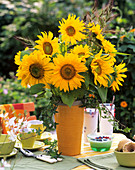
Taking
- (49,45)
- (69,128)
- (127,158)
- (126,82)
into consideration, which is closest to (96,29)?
(49,45)

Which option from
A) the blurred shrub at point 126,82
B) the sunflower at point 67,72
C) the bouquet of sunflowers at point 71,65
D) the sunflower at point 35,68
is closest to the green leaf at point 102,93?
the bouquet of sunflowers at point 71,65

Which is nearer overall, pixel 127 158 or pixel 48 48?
pixel 127 158

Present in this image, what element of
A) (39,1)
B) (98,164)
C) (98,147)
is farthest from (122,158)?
(39,1)

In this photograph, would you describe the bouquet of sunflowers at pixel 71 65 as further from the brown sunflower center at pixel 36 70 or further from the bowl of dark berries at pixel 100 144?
the bowl of dark berries at pixel 100 144

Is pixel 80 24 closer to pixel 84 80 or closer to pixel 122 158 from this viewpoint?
pixel 84 80

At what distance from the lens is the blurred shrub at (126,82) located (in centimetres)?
226

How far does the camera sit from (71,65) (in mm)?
1144

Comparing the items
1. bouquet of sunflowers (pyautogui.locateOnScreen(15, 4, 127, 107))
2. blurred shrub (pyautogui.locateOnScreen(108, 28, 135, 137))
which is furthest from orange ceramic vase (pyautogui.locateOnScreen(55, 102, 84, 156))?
blurred shrub (pyautogui.locateOnScreen(108, 28, 135, 137))

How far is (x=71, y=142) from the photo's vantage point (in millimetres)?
1289

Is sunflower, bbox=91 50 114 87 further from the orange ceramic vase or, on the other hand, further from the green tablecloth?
the green tablecloth

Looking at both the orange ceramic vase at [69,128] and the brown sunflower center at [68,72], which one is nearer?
the brown sunflower center at [68,72]

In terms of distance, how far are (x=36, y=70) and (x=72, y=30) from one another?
0.24 m

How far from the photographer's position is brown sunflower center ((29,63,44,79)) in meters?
1.20

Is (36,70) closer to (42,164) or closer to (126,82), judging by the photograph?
(42,164)
